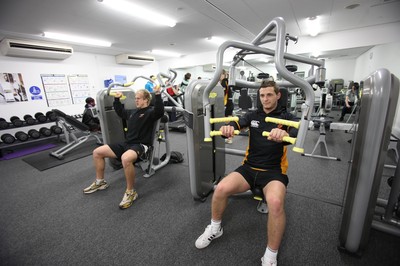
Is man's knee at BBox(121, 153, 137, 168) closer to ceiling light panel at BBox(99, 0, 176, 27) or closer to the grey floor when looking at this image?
the grey floor

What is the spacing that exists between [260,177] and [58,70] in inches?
274

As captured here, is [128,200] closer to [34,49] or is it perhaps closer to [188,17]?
[188,17]

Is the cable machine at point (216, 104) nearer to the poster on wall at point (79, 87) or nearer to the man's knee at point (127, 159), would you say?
the man's knee at point (127, 159)

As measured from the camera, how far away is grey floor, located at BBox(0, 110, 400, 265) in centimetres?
142

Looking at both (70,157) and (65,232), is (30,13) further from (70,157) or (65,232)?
(65,232)

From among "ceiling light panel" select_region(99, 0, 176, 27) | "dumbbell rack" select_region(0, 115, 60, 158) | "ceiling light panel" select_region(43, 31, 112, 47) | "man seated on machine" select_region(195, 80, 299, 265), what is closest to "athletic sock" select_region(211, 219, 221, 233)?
"man seated on machine" select_region(195, 80, 299, 265)

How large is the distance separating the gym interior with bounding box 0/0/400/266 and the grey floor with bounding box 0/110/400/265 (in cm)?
1

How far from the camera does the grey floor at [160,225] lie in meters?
1.42

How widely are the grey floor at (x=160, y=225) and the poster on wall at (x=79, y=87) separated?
428cm

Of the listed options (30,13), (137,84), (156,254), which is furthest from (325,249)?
(137,84)

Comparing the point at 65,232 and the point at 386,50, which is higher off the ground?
the point at 386,50

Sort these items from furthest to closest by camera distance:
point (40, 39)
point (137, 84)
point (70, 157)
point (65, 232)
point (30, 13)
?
point (137, 84) < point (40, 39) < point (70, 157) < point (30, 13) < point (65, 232)

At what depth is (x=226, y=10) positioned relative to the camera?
3832mm

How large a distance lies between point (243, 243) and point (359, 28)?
273 inches
